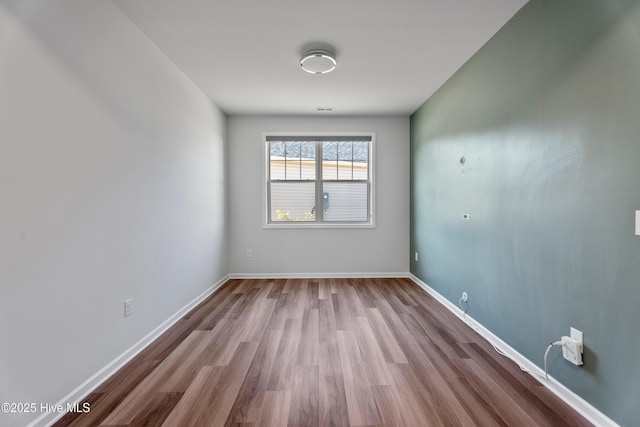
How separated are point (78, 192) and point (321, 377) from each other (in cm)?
184

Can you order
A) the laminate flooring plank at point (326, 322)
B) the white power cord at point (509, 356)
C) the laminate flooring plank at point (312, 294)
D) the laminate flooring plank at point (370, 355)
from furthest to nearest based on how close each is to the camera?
the laminate flooring plank at point (312, 294)
the laminate flooring plank at point (326, 322)
the laminate flooring plank at point (370, 355)
the white power cord at point (509, 356)

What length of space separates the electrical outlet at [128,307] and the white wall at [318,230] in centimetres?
225

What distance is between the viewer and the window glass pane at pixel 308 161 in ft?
14.3

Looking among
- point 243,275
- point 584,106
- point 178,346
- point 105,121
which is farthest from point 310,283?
point 584,106

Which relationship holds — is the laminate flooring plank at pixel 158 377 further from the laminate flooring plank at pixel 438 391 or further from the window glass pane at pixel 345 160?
the window glass pane at pixel 345 160

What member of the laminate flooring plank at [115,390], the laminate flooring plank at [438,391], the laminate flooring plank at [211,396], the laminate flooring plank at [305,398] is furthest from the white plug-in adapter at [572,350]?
the laminate flooring plank at [115,390]

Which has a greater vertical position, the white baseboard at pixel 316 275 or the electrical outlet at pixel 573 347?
the electrical outlet at pixel 573 347

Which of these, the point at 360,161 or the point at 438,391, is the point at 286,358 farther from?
the point at 360,161

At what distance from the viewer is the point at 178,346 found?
2166mm

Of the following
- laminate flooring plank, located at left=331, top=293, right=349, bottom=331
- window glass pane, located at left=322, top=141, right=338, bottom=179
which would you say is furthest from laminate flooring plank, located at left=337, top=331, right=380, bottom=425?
window glass pane, located at left=322, top=141, right=338, bottom=179

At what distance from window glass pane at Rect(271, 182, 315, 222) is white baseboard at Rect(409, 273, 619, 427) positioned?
8.26ft

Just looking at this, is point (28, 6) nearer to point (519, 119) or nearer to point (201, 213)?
point (201, 213)

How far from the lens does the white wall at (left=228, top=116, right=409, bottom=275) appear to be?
4.19 meters

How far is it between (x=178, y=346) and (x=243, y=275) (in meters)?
2.06
